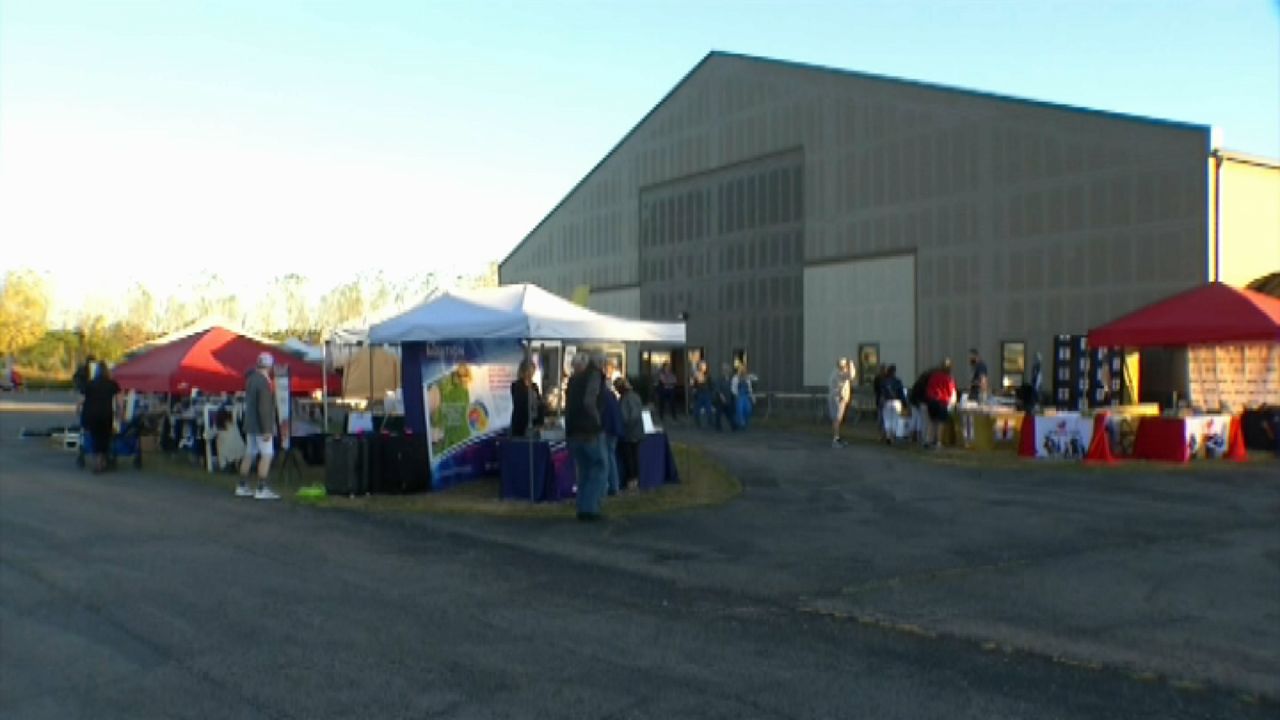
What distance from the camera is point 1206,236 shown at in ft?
75.6

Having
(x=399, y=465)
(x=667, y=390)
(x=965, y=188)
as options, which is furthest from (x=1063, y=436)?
(x=667, y=390)

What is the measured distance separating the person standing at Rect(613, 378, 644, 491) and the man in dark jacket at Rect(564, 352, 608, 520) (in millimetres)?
2358

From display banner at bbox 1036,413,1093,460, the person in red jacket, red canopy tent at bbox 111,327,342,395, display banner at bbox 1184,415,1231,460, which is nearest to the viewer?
display banner at bbox 1184,415,1231,460

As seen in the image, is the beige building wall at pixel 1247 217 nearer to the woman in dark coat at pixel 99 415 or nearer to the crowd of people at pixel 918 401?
the crowd of people at pixel 918 401

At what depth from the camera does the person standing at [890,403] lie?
22.5 meters

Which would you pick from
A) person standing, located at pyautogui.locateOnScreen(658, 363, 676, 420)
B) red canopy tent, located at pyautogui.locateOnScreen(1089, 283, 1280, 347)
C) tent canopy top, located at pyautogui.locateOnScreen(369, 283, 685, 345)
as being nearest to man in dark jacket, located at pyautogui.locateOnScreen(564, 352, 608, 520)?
tent canopy top, located at pyautogui.locateOnScreen(369, 283, 685, 345)

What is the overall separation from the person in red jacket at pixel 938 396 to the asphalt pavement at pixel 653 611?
734 centimetres

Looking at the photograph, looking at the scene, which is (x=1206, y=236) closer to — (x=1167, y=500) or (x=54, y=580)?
(x=1167, y=500)

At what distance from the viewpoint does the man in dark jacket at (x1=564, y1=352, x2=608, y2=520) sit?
38.5 ft

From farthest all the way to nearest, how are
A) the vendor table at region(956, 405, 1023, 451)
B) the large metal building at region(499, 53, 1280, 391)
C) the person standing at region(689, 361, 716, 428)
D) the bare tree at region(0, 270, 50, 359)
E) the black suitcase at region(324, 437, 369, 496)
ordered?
the bare tree at region(0, 270, 50, 359) < the person standing at region(689, 361, 716, 428) < the large metal building at region(499, 53, 1280, 391) < the vendor table at region(956, 405, 1023, 451) < the black suitcase at region(324, 437, 369, 496)

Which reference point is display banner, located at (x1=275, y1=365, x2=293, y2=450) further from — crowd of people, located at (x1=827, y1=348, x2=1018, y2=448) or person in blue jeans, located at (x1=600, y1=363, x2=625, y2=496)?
crowd of people, located at (x1=827, y1=348, x2=1018, y2=448)

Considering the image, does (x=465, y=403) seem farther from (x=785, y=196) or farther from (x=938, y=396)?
(x=785, y=196)

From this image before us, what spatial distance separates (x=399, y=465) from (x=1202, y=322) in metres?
14.1

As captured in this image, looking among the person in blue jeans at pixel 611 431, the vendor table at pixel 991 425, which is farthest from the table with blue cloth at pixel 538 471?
the vendor table at pixel 991 425
